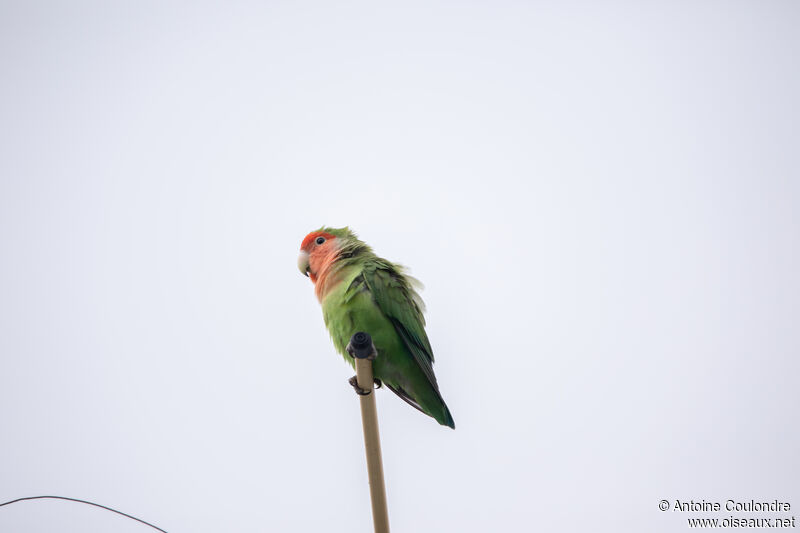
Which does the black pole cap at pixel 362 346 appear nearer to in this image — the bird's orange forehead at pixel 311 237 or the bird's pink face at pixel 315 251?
the bird's pink face at pixel 315 251

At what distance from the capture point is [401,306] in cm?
416

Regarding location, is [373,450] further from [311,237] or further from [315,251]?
[311,237]

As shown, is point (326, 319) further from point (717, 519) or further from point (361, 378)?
point (717, 519)

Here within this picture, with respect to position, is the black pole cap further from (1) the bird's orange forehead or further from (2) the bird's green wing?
(1) the bird's orange forehead

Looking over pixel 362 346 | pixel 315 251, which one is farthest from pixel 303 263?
pixel 362 346

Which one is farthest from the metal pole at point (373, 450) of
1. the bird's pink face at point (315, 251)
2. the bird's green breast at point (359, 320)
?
the bird's pink face at point (315, 251)

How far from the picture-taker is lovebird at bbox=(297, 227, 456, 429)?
4.00 m

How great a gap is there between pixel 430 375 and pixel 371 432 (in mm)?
1531

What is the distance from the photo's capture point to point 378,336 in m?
4.01

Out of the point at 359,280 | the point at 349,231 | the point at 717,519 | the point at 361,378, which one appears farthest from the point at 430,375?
the point at 717,519

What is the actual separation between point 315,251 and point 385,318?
1.23 meters

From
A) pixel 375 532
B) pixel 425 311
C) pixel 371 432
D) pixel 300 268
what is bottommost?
pixel 375 532

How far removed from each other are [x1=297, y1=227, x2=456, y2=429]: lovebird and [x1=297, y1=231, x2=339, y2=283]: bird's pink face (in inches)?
6.8

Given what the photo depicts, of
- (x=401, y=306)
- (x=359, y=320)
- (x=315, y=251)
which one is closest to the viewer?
(x=359, y=320)
